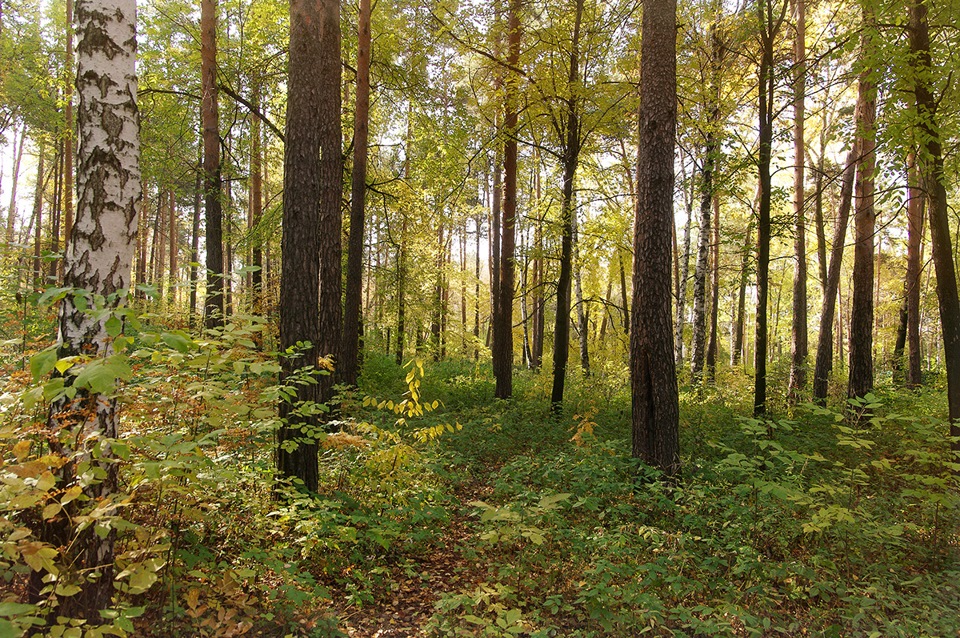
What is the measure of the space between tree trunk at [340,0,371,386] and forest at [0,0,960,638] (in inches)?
4.0

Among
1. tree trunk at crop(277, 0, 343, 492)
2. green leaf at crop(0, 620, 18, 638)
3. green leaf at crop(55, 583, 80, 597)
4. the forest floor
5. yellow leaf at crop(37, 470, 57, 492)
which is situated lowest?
the forest floor

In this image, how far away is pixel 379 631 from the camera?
3648 mm

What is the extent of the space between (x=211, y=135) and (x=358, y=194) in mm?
4294

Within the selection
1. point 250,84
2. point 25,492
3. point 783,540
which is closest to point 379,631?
point 25,492

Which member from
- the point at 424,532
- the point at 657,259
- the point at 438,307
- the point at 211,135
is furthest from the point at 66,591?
the point at 438,307

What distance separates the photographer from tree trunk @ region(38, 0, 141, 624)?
8.94 feet

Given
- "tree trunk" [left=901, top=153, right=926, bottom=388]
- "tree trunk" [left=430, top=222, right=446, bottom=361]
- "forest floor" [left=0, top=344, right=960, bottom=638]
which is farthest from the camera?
"tree trunk" [left=430, top=222, right=446, bottom=361]

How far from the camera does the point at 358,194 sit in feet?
33.8

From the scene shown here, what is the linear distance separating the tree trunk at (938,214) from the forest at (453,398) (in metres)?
0.05

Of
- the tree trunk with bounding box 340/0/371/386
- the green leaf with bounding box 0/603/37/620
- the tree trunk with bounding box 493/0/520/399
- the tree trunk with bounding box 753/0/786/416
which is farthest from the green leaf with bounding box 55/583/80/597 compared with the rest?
the tree trunk with bounding box 493/0/520/399

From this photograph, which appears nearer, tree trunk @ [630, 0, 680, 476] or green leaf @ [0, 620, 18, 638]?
green leaf @ [0, 620, 18, 638]

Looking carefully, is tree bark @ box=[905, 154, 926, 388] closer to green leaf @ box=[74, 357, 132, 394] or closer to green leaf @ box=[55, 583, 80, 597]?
green leaf @ box=[74, 357, 132, 394]

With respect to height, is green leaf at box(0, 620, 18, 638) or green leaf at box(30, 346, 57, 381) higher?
green leaf at box(30, 346, 57, 381)

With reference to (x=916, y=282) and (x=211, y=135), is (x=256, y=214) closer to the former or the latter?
(x=211, y=135)
